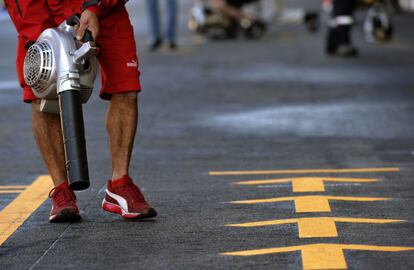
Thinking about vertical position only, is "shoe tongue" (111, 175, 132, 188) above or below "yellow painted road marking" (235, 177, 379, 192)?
above

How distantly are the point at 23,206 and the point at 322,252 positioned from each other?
231 cm

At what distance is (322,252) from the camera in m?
6.12

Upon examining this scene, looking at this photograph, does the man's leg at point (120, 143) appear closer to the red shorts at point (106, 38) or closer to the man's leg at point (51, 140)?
the red shorts at point (106, 38)

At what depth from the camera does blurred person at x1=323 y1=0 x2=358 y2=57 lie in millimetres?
18984

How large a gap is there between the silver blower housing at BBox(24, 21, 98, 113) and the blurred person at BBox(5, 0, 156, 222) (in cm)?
18

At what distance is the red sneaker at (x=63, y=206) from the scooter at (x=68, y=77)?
1.13ft

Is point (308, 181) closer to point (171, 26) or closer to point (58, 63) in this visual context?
point (58, 63)

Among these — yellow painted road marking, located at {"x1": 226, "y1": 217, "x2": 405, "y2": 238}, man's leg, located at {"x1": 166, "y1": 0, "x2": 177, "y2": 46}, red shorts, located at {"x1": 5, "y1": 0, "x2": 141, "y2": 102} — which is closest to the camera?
yellow painted road marking, located at {"x1": 226, "y1": 217, "x2": 405, "y2": 238}

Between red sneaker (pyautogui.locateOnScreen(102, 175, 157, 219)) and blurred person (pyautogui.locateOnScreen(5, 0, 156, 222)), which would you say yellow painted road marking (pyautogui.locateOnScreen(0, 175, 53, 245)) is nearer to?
blurred person (pyautogui.locateOnScreen(5, 0, 156, 222))

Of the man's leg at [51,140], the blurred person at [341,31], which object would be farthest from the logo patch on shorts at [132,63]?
the blurred person at [341,31]

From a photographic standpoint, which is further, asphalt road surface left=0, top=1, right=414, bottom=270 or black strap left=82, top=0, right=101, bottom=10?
black strap left=82, top=0, right=101, bottom=10

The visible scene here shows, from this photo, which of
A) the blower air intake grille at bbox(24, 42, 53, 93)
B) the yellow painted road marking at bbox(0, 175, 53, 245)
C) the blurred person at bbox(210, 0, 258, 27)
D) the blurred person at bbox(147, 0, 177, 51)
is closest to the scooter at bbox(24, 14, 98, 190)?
the blower air intake grille at bbox(24, 42, 53, 93)

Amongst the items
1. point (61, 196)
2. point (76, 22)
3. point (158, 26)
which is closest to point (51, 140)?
point (61, 196)

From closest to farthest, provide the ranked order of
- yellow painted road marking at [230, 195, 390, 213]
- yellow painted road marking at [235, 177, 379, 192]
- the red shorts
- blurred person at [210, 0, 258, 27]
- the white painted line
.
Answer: the red shorts, yellow painted road marking at [230, 195, 390, 213], yellow painted road marking at [235, 177, 379, 192], the white painted line, blurred person at [210, 0, 258, 27]
